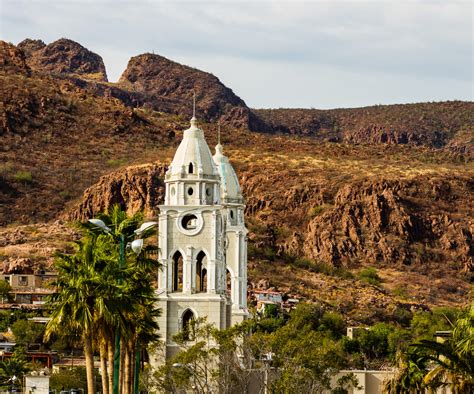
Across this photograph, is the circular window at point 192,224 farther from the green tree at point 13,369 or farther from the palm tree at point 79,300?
the palm tree at point 79,300

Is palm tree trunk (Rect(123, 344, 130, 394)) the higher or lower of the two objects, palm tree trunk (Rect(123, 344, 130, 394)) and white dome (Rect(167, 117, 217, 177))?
the lower

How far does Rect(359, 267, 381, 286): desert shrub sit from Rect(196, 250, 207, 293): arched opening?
7751cm

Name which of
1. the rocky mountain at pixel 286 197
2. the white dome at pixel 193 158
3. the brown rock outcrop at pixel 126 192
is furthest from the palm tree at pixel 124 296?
the brown rock outcrop at pixel 126 192

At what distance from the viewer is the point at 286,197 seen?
16400 cm

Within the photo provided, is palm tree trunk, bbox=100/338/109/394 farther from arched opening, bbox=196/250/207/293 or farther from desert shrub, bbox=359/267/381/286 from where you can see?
desert shrub, bbox=359/267/381/286

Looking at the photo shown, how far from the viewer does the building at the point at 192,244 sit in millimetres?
64500

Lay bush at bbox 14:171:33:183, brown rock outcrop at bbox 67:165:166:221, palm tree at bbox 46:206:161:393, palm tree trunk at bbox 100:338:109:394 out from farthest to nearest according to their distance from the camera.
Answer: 1. bush at bbox 14:171:33:183
2. brown rock outcrop at bbox 67:165:166:221
3. palm tree trunk at bbox 100:338:109:394
4. palm tree at bbox 46:206:161:393

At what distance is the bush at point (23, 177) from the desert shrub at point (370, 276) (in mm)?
41948

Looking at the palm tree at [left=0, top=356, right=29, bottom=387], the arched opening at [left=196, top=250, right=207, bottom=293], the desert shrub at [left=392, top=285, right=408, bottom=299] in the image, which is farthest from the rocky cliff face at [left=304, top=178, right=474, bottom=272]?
the arched opening at [left=196, top=250, right=207, bottom=293]

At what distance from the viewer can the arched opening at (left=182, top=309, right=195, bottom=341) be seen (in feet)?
207

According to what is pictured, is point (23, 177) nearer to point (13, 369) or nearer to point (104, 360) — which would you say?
point (13, 369)

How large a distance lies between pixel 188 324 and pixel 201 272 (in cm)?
479

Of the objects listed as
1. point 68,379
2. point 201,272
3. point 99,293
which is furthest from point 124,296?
point 68,379

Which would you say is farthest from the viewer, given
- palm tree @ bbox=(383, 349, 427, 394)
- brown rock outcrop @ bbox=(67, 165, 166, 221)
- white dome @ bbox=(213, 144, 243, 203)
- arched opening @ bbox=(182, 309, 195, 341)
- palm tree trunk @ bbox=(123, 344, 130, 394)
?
brown rock outcrop @ bbox=(67, 165, 166, 221)
